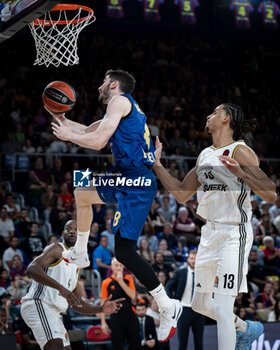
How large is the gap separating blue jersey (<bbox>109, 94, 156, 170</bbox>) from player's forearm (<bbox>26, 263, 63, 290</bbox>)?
4.91 ft

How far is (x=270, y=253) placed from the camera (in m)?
13.4

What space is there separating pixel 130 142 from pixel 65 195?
738 centimetres

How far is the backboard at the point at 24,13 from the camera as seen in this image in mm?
5676

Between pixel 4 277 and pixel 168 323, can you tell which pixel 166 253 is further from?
pixel 168 323

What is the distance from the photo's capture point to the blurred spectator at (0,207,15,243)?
12.0 m

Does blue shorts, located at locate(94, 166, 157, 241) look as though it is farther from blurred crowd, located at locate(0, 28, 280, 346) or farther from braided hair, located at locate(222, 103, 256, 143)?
blurred crowd, located at locate(0, 28, 280, 346)

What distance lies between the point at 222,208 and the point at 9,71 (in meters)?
12.9

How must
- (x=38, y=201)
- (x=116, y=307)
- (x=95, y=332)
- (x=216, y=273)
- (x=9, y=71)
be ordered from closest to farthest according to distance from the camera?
(x=216, y=273), (x=116, y=307), (x=95, y=332), (x=38, y=201), (x=9, y=71)

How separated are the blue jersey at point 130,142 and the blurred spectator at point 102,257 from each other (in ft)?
19.7

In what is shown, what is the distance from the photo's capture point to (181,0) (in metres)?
20.9

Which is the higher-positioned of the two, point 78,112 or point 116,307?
point 78,112

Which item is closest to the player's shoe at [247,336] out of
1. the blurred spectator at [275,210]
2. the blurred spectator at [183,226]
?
the blurred spectator at [183,226]

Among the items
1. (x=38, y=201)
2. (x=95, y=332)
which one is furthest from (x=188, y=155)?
(x=95, y=332)

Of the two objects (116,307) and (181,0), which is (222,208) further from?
(181,0)
